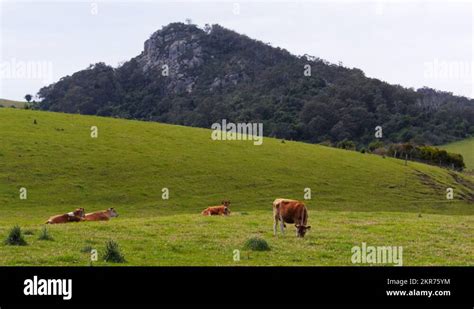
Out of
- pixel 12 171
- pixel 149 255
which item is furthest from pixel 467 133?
pixel 149 255

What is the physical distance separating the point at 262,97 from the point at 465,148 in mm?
49281

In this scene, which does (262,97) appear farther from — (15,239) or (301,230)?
(15,239)

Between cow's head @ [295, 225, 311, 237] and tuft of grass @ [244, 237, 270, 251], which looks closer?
tuft of grass @ [244, 237, 270, 251]

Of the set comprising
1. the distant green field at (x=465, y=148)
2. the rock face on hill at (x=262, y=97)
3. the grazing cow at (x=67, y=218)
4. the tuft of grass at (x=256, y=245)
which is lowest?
the grazing cow at (x=67, y=218)

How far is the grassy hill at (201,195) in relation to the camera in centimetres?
1725

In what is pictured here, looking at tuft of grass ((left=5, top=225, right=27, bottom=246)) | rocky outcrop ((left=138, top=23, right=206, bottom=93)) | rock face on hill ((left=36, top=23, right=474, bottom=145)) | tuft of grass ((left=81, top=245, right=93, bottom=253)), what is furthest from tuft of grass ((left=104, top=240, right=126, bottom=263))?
rocky outcrop ((left=138, top=23, right=206, bottom=93))

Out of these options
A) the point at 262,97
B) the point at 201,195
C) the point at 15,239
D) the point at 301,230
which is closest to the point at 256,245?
the point at 301,230

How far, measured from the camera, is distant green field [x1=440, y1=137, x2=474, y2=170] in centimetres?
10226

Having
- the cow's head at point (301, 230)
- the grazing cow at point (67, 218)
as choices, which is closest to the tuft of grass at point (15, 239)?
the cow's head at point (301, 230)

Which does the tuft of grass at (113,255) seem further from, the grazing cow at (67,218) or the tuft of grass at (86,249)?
the grazing cow at (67,218)

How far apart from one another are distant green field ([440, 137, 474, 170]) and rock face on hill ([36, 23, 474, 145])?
8.89ft

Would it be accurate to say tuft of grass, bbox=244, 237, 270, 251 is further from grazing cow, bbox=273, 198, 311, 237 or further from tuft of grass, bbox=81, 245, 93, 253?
tuft of grass, bbox=81, 245, 93, 253

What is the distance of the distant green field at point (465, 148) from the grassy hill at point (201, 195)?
3500cm

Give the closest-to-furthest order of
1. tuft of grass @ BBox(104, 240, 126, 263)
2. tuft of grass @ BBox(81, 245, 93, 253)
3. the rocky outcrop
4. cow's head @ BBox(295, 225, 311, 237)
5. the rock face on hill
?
tuft of grass @ BBox(104, 240, 126, 263) < tuft of grass @ BBox(81, 245, 93, 253) < cow's head @ BBox(295, 225, 311, 237) < the rock face on hill < the rocky outcrop
